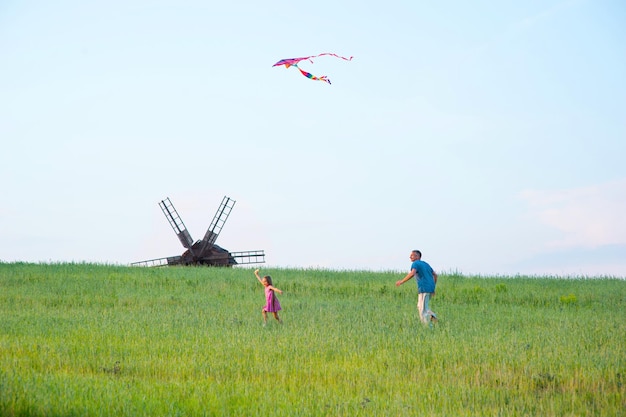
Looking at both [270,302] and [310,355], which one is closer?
[310,355]

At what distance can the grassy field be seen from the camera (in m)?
10.5

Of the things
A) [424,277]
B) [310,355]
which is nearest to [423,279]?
[424,277]

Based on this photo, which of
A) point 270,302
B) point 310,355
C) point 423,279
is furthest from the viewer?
point 270,302

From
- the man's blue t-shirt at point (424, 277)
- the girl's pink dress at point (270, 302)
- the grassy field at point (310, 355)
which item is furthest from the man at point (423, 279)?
the girl's pink dress at point (270, 302)

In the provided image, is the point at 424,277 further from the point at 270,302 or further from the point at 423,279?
the point at 270,302

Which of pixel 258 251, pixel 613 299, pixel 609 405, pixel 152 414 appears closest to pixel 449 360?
pixel 609 405

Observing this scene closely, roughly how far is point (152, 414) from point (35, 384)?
7.99ft

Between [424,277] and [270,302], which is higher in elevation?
[424,277]

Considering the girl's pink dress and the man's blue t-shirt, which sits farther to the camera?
the girl's pink dress

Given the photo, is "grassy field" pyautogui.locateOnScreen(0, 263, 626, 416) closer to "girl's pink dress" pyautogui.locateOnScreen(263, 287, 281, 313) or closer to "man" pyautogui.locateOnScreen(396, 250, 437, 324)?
"girl's pink dress" pyautogui.locateOnScreen(263, 287, 281, 313)

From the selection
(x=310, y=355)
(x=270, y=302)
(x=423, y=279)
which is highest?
(x=423, y=279)

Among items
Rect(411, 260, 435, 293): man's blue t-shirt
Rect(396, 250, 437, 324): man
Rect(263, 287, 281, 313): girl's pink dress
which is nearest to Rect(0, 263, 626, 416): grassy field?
Rect(263, 287, 281, 313): girl's pink dress

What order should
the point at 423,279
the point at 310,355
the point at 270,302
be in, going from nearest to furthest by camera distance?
the point at 310,355, the point at 423,279, the point at 270,302

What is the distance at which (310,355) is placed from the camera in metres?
14.0
